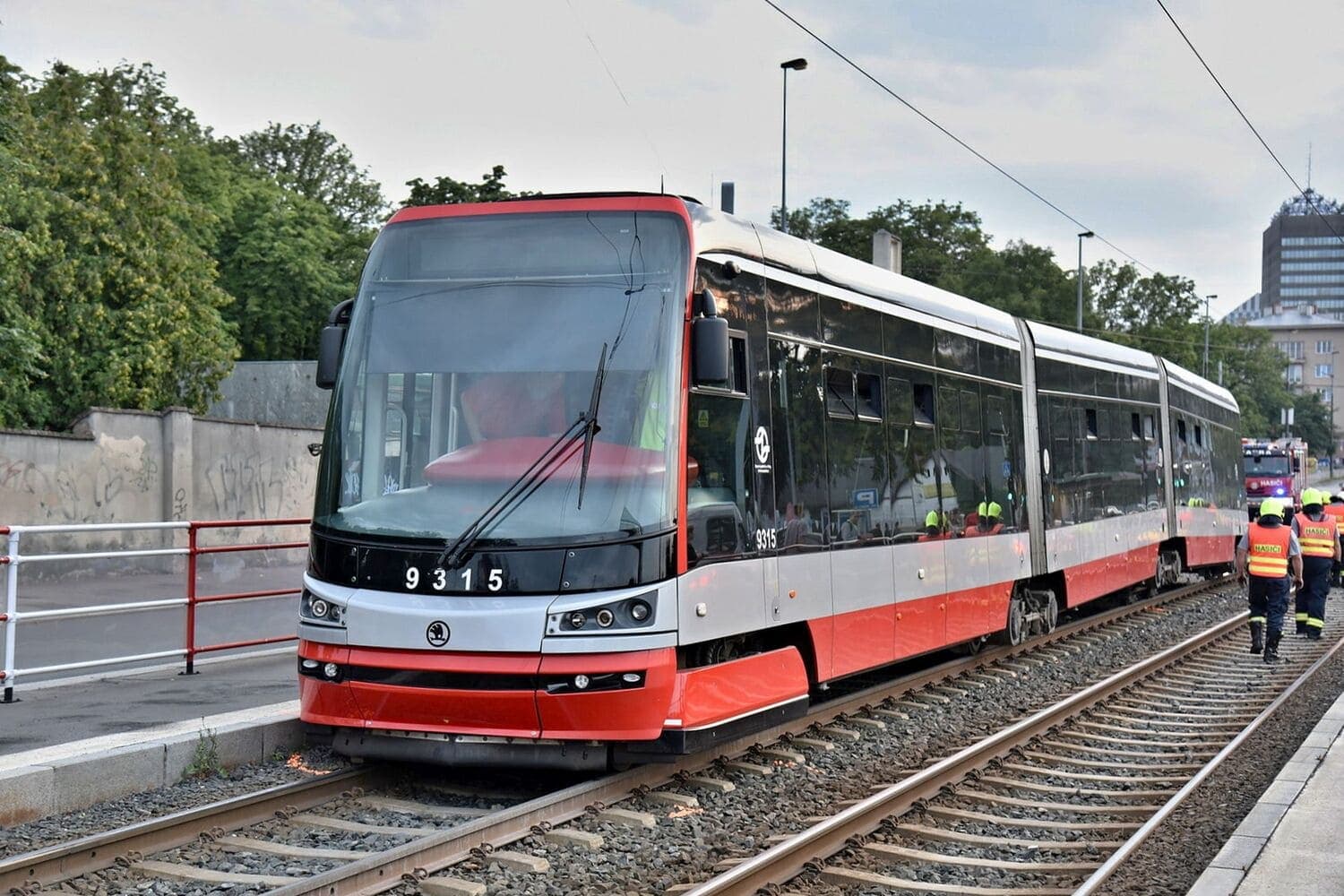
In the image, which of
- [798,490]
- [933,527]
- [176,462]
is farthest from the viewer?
[176,462]

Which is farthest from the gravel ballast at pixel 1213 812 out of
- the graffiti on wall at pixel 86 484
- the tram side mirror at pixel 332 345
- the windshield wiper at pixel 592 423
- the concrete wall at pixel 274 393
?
the concrete wall at pixel 274 393

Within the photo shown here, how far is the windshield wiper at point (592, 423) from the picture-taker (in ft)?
26.9

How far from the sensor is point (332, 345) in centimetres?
899

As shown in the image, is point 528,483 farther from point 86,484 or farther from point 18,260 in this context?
point 18,260

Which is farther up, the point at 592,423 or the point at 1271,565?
the point at 592,423

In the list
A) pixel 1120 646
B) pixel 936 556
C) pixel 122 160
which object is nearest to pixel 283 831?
pixel 936 556

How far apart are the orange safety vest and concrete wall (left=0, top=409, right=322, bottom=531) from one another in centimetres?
1355

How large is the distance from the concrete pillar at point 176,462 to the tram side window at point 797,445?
15921mm

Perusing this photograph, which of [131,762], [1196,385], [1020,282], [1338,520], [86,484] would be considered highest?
[1020,282]

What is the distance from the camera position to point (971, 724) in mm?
11398

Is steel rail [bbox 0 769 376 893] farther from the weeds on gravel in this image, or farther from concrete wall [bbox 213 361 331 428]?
concrete wall [bbox 213 361 331 428]

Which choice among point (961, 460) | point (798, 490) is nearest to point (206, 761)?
point (798, 490)

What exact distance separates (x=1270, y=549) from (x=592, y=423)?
30.6 feet

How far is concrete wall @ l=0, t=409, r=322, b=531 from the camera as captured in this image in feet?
69.9
